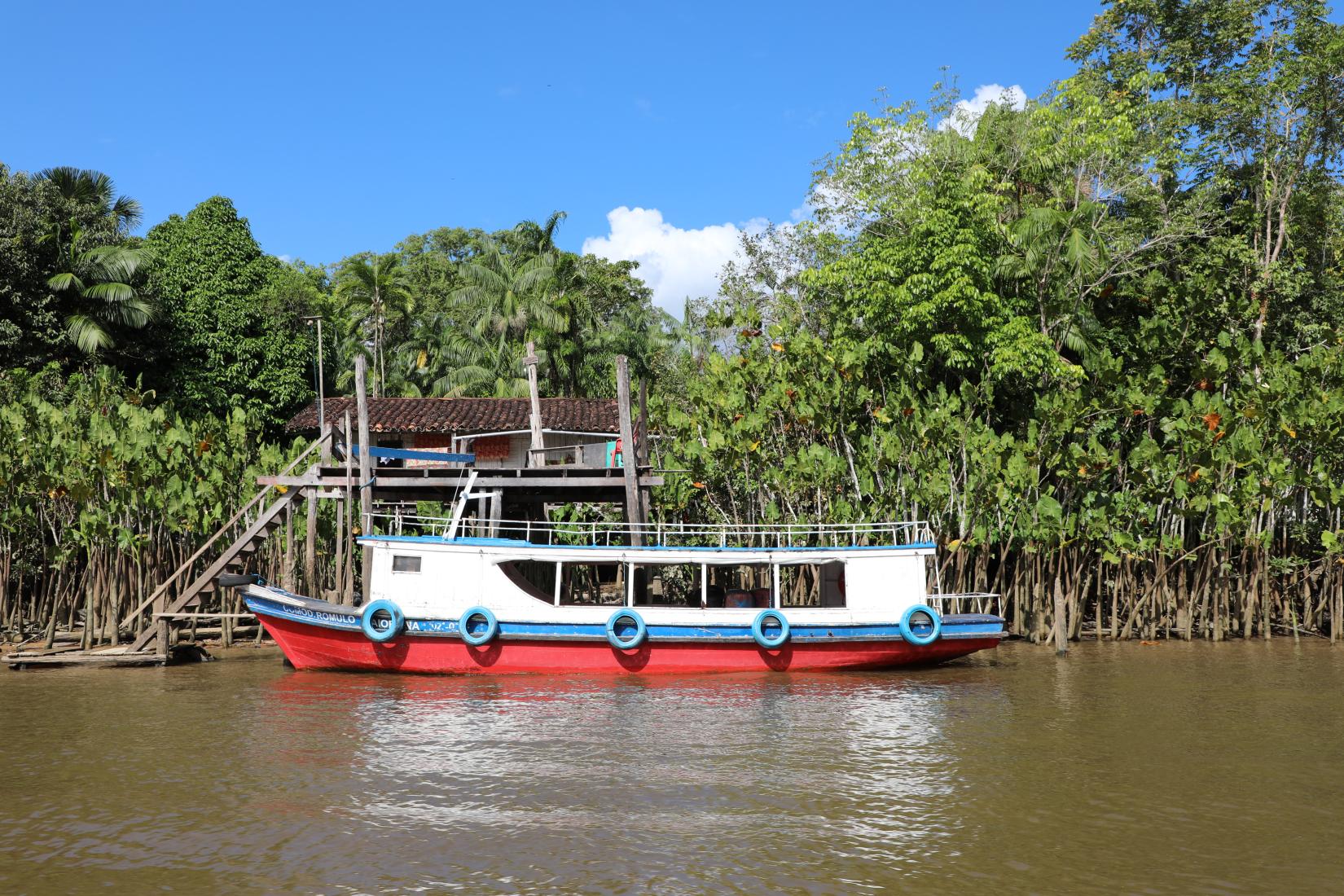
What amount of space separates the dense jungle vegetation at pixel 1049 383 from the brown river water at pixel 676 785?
490cm

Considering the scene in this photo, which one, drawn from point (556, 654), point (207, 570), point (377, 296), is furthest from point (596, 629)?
point (377, 296)

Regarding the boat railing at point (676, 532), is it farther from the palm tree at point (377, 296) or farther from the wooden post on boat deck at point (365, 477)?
the palm tree at point (377, 296)

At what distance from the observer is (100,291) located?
3266 cm

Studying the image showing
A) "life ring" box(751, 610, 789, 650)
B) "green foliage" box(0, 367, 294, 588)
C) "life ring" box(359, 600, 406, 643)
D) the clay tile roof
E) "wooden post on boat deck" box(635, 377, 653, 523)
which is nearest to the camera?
"life ring" box(359, 600, 406, 643)

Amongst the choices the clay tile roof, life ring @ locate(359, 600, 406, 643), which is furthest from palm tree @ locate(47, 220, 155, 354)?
life ring @ locate(359, 600, 406, 643)

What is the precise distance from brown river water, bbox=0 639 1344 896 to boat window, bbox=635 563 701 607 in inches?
89.3

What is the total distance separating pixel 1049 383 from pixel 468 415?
17326 mm

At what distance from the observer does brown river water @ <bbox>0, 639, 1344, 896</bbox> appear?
944cm

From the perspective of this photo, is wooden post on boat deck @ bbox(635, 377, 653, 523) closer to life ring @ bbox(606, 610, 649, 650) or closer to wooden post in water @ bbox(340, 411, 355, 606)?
life ring @ bbox(606, 610, 649, 650)

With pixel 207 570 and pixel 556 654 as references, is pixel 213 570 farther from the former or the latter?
pixel 556 654

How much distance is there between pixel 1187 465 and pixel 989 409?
14.2 ft

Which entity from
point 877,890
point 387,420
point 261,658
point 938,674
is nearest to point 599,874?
point 877,890

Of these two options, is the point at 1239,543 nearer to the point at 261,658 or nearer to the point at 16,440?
the point at 261,658

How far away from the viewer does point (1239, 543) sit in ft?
76.8
